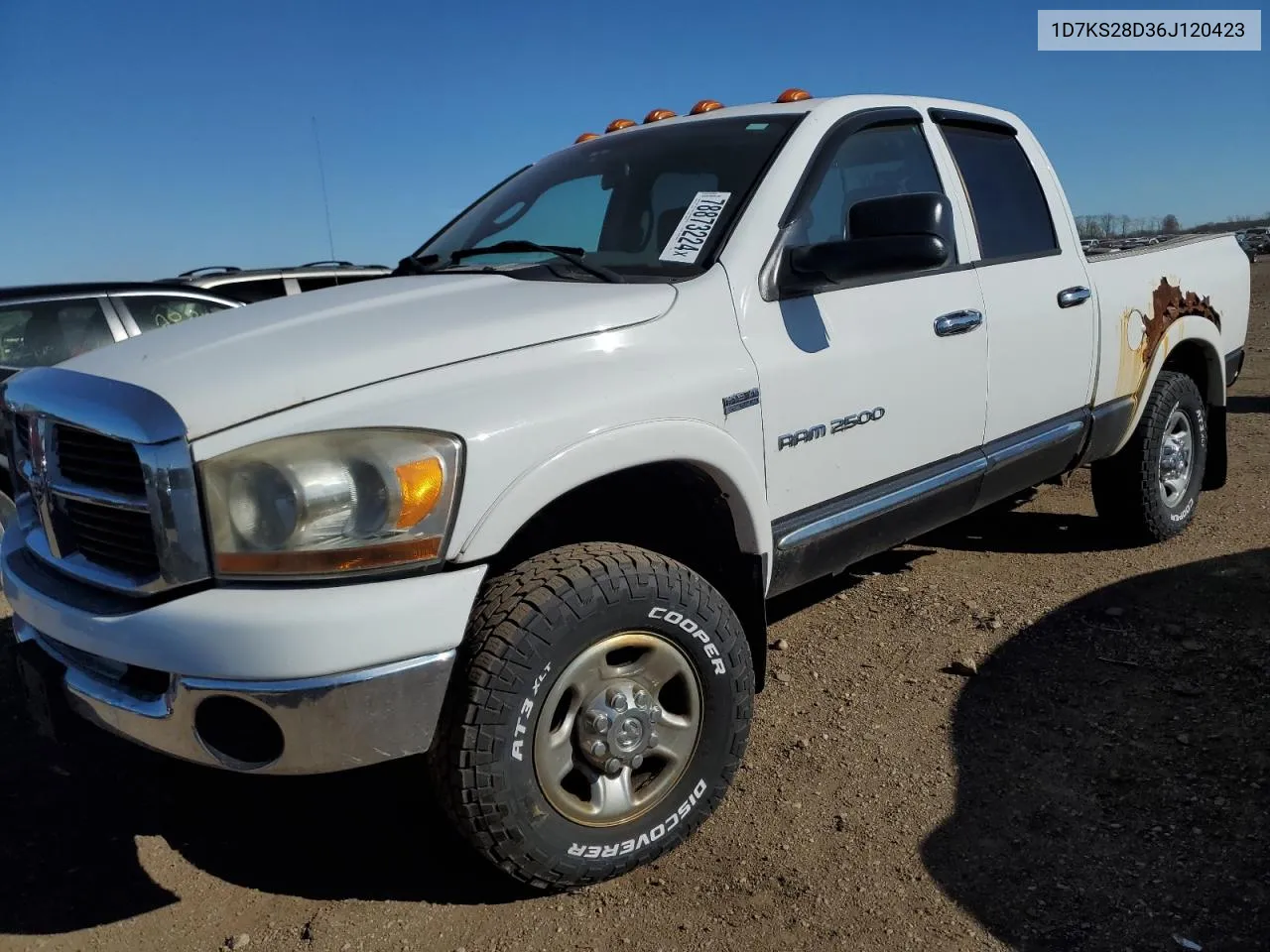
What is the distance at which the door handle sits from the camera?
3141 millimetres

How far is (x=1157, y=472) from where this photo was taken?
4.53 meters

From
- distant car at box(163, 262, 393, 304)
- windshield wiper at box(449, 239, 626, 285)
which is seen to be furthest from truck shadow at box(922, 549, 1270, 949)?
distant car at box(163, 262, 393, 304)

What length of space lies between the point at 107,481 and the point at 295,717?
69 centimetres

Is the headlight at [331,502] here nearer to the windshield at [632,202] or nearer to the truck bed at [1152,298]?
the windshield at [632,202]

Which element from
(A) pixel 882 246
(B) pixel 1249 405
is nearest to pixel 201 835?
(A) pixel 882 246

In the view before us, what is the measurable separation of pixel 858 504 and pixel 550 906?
4.76ft

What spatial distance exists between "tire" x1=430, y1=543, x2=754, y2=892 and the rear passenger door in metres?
1.62

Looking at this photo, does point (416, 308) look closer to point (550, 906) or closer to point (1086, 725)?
point (550, 906)

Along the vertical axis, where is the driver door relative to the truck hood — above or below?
below

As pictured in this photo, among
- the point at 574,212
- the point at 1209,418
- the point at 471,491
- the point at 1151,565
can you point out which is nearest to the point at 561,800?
the point at 471,491

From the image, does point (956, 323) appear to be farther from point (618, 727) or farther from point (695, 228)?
A: point (618, 727)

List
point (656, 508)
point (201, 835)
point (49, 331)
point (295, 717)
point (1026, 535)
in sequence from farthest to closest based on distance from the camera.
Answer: point (49, 331)
point (1026, 535)
point (201, 835)
point (656, 508)
point (295, 717)

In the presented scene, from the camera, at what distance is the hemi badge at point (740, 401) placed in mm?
2506

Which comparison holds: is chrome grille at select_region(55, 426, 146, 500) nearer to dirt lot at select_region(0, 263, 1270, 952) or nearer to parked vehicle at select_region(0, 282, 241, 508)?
dirt lot at select_region(0, 263, 1270, 952)
